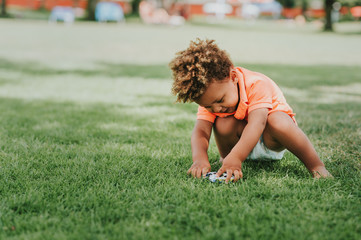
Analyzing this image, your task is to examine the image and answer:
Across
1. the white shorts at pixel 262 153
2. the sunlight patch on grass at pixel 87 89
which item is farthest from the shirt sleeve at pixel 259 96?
the sunlight patch on grass at pixel 87 89

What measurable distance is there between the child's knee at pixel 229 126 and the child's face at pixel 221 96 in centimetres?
12

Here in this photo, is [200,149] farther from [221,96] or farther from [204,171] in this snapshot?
[221,96]

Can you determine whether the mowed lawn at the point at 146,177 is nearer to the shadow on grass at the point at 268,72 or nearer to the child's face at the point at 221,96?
the child's face at the point at 221,96

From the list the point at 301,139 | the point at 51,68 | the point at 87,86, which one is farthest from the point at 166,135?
the point at 51,68

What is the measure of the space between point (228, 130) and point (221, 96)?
1.06 feet

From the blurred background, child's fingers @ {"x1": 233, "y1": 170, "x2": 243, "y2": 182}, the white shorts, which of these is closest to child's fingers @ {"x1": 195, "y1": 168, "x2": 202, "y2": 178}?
child's fingers @ {"x1": 233, "y1": 170, "x2": 243, "y2": 182}

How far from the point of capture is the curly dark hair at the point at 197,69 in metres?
2.20

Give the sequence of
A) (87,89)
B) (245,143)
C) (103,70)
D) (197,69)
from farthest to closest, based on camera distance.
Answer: (103,70)
(87,89)
(245,143)
(197,69)

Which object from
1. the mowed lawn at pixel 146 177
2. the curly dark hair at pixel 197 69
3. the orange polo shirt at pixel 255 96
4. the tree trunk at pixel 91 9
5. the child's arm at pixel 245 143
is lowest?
the mowed lawn at pixel 146 177

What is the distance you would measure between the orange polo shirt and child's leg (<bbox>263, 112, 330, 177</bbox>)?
0.08 m

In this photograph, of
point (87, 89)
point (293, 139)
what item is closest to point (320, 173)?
point (293, 139)

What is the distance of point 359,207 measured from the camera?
1934 mm

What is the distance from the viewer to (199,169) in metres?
2.40

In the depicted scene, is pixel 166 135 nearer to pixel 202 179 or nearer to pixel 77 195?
pixel 202 179
